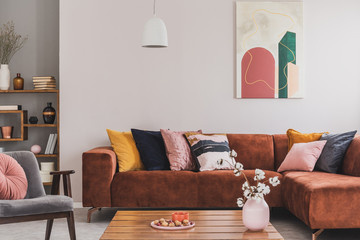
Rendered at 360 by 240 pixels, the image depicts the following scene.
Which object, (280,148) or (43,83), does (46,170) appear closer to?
(43,83)

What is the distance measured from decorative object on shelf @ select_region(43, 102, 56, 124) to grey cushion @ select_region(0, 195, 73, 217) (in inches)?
89.6

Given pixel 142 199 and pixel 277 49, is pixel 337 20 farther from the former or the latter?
pixel 142 199

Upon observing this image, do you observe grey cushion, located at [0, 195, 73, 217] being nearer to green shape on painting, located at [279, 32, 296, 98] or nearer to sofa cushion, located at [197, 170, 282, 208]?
sofa cushion, located at [197, 170, 282, 208]

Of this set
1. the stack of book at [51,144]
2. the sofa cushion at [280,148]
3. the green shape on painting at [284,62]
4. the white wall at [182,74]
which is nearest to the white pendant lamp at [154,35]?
the white wall at [182,74]

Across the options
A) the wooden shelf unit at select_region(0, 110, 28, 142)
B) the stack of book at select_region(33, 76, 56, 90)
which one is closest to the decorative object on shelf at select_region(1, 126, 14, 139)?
the wooden shelf unit at select_region(0, 110, 28, 142)

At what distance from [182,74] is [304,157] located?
1732 millimetres

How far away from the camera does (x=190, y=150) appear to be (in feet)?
16.5

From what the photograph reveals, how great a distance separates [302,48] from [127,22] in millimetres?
2066

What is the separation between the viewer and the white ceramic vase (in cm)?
559

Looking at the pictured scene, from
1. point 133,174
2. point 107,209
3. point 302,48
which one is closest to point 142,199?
point 133,174

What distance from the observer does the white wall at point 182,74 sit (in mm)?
5605

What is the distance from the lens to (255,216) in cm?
282

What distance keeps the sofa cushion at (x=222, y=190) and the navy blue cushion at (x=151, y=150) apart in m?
0.48

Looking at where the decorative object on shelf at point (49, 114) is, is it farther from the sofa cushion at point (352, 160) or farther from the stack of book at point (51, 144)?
the sofa cushion at point (352, 160)
